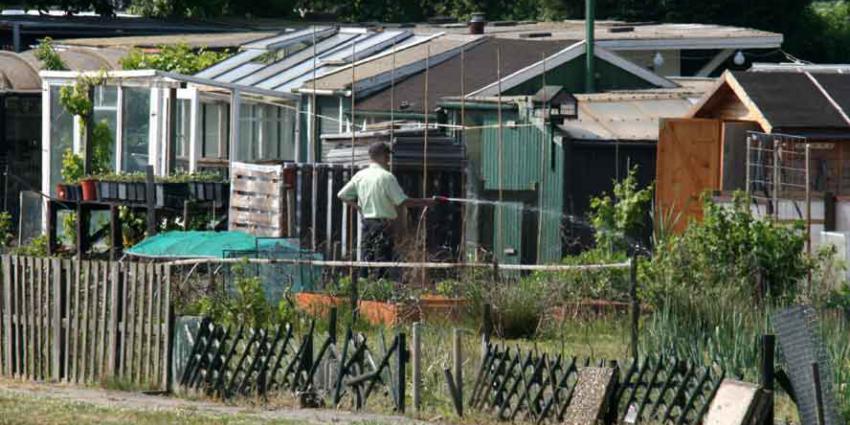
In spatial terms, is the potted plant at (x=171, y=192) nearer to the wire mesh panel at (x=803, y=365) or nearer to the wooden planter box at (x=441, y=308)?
the wooden planter box at (x=441, y=308)

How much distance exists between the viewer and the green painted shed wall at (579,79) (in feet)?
75.0

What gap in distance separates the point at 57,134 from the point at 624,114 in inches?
335

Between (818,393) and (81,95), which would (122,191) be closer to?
(81,95)

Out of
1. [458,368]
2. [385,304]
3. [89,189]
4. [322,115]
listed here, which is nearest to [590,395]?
[458,368]

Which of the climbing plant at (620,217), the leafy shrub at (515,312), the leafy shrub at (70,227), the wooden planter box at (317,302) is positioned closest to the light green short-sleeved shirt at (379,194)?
the climbing plant at (620,217)

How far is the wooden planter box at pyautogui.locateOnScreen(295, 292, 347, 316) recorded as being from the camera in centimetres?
1501

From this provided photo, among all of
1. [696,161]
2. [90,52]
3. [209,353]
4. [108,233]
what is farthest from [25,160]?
[209,353]

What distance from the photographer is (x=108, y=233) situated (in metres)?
22.1

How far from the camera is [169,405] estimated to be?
12.4 metres

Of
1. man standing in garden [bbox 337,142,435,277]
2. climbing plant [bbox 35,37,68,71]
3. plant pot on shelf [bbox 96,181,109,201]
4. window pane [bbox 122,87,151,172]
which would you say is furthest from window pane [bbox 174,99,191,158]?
man standing in garden [bbox 337,142,435,277]

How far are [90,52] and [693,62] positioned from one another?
1045 centimetres

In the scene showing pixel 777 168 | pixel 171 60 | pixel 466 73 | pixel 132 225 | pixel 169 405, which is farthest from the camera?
pixel 171 60

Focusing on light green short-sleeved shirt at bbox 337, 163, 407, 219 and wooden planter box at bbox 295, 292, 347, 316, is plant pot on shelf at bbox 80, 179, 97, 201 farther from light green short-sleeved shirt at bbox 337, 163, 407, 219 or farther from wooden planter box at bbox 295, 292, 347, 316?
wooden planter box at bbox 295, 292, 347, 316

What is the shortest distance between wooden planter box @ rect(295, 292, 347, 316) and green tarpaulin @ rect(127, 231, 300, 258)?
1760 mm
